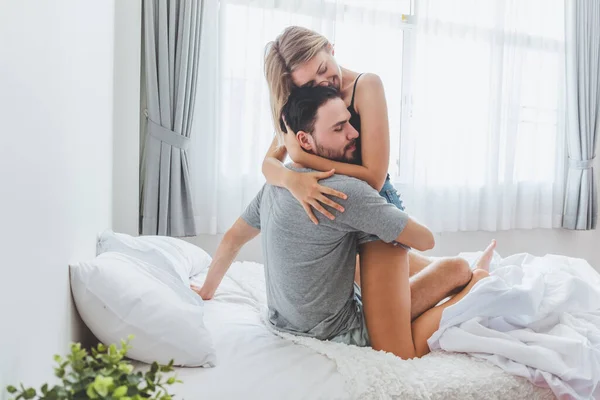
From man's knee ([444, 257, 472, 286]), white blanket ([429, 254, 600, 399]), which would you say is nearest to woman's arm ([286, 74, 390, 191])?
man's knee ([444, 257, 472, 286])

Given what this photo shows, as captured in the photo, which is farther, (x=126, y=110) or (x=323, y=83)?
(x=126, y=110)

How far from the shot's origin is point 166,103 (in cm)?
284

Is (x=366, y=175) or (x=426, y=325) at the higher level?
(x=366, y=175)

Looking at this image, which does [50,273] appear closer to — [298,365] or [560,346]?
[298,365]

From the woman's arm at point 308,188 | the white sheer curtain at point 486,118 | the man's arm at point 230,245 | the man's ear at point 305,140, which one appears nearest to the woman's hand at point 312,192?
the woman's arm at point 308,188

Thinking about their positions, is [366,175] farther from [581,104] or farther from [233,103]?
[581,104]

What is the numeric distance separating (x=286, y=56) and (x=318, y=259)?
580mm

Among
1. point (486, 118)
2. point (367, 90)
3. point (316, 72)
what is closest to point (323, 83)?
point (316, 72)

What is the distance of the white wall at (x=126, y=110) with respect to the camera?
279cm

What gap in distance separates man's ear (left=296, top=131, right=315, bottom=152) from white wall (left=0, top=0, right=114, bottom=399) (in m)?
0.58

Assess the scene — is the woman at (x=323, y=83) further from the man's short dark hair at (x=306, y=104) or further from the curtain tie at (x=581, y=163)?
the curtain tie at (x=581, y=163)

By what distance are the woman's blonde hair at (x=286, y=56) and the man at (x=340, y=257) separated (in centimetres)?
5

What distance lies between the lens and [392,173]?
143 inches

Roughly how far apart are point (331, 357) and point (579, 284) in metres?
0.82
